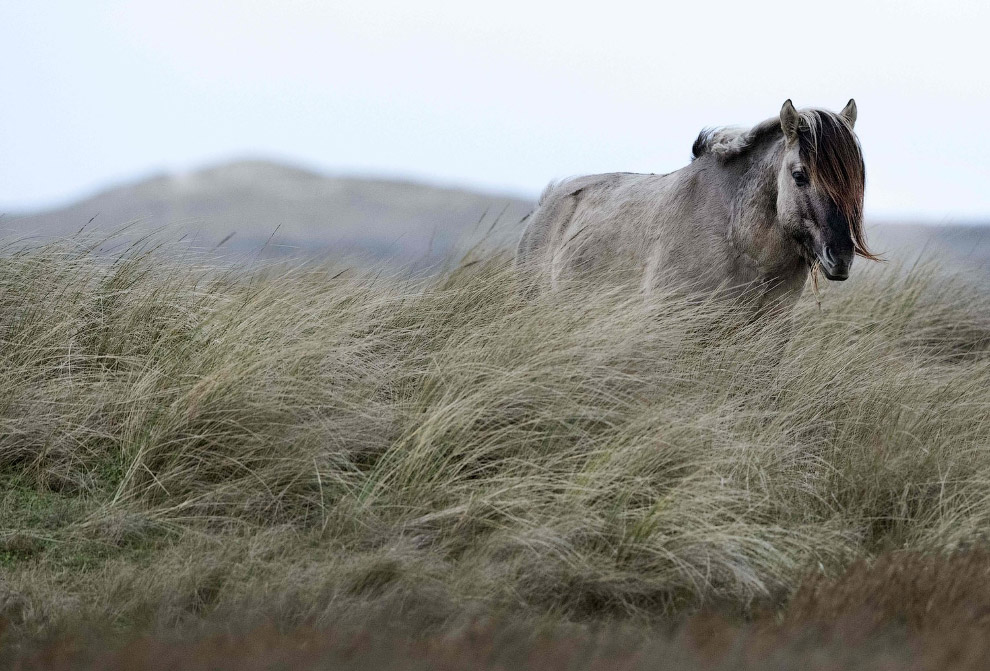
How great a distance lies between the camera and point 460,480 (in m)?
4.52

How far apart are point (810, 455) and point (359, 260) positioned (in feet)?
11.9

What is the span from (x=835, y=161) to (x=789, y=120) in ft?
1.14

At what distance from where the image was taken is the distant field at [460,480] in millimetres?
3199

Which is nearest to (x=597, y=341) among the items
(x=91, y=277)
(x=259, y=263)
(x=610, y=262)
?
(x=610, y=262)

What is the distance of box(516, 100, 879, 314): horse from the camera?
5910 mm

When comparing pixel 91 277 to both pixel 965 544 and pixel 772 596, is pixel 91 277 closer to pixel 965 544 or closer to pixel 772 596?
pixel 772 596

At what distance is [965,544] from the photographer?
4.34 m

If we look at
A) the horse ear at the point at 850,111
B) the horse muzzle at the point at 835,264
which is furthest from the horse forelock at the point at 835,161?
the horse ear at the point at 850,111

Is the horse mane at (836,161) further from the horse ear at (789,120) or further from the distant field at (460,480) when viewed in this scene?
the distant field at (460,480)

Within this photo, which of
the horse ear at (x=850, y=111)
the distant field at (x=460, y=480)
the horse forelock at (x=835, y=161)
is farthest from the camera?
the horse ear at (x=850, y=111)

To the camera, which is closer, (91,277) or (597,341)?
(597,341)

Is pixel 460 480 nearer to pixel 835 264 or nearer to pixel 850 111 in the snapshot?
pixel 835 264

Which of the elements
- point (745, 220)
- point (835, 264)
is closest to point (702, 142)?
point (745, 220)

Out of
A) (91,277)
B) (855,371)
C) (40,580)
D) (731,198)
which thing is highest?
(731,198)
